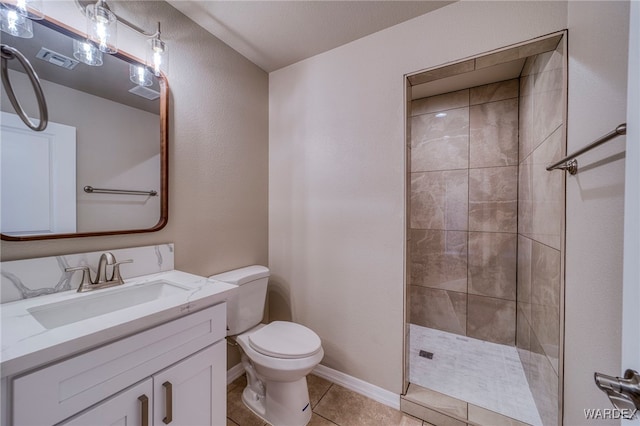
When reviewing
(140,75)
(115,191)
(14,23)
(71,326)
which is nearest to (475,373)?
(71,326)

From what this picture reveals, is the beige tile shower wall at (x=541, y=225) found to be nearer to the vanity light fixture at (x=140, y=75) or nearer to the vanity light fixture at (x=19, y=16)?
the vanity light fixture at (x=140, y=75)

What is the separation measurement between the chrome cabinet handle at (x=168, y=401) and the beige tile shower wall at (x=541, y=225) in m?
1.60

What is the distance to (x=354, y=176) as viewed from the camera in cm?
168

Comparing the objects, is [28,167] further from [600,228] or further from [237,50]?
[600,228]

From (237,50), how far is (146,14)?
0.58m

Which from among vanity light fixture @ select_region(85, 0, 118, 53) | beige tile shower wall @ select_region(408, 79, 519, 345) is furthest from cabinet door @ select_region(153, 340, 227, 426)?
beige tile shower wall @ select_region(408, 79, 519, 345)

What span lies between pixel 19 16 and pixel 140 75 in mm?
396

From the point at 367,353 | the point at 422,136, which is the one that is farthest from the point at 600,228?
the point at 422,136

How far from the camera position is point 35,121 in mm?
967

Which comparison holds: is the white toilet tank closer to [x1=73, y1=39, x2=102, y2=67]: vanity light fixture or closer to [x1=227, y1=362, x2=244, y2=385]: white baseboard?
[x1=227, y1=362, x2=244, y2=385]: white baseboard

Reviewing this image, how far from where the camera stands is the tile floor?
141 centimetres

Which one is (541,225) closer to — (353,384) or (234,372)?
(353,384)

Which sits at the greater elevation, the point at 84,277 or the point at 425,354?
the point at 84,277
